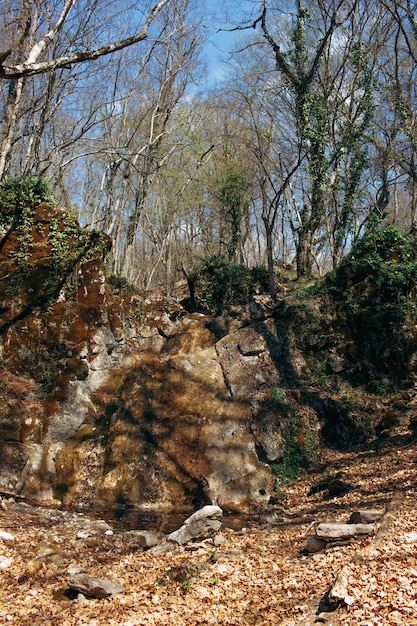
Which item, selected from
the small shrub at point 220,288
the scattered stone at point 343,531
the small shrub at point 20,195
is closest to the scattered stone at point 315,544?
the scattered stone at point 343,531

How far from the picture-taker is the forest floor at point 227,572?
4.22m

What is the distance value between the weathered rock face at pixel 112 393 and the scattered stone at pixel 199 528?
6.59 ft

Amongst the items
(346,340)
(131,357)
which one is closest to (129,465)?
(131,357)

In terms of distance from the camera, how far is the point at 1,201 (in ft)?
40.9

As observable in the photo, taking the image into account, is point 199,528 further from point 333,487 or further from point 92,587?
point 333,487

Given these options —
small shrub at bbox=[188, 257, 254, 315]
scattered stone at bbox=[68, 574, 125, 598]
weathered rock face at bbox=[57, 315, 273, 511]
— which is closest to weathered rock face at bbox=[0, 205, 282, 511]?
weathered rock face at bbox=[57, 315, 273, 511]

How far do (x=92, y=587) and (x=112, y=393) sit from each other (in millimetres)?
6732

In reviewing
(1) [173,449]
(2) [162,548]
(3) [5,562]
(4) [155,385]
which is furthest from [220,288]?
(3) [5,562]

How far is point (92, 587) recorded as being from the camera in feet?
16.8

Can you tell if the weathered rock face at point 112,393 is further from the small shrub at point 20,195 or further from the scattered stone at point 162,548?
the scattered stone at point 162,548

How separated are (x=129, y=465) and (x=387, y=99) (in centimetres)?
1715

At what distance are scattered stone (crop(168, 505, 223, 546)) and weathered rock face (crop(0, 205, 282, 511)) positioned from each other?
2007 millimetres

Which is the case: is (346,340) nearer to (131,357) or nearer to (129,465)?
(131,357)

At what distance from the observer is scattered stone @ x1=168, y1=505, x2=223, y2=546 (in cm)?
686
